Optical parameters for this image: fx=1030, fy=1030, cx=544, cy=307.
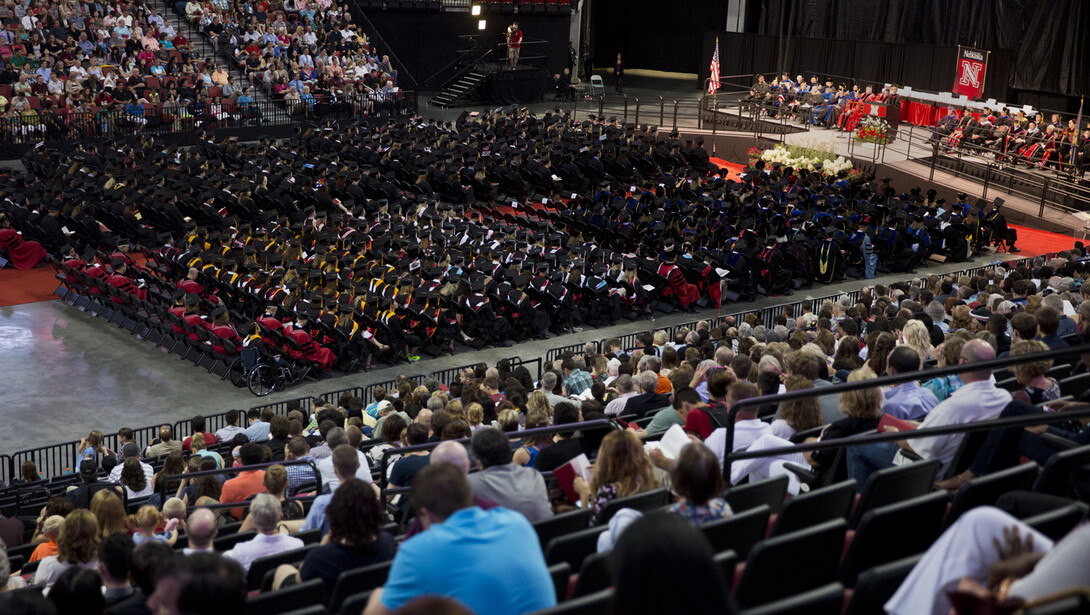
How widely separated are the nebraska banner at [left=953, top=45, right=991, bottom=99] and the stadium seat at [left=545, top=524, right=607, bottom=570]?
30100 mm

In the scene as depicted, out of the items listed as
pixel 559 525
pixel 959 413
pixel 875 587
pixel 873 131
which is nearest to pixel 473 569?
pixel 875 587

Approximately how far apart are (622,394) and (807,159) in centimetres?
2085

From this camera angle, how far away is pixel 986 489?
4438 mm

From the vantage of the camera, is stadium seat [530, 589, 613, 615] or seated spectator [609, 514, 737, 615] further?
stadium seat [530, 589, 613, 615]

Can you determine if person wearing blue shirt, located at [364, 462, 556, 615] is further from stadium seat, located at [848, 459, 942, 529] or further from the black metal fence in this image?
the black metal fence

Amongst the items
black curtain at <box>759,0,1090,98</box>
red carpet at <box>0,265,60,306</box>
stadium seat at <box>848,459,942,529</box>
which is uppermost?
black curtain at <box>759,0,1090,98</box>

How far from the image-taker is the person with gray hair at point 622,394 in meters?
9.31

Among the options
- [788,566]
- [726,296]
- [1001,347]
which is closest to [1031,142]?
[726,296]

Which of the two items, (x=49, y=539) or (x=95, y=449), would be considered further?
(x=95, y=449)

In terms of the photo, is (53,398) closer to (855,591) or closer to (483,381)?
(483,381)

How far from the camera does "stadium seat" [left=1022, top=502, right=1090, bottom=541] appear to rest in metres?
3.72

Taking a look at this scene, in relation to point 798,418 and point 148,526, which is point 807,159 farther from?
point 148,526

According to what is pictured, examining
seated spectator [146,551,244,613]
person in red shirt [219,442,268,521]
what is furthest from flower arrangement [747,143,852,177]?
seated spectator [146,551,244,613]

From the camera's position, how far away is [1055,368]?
7836 mm
